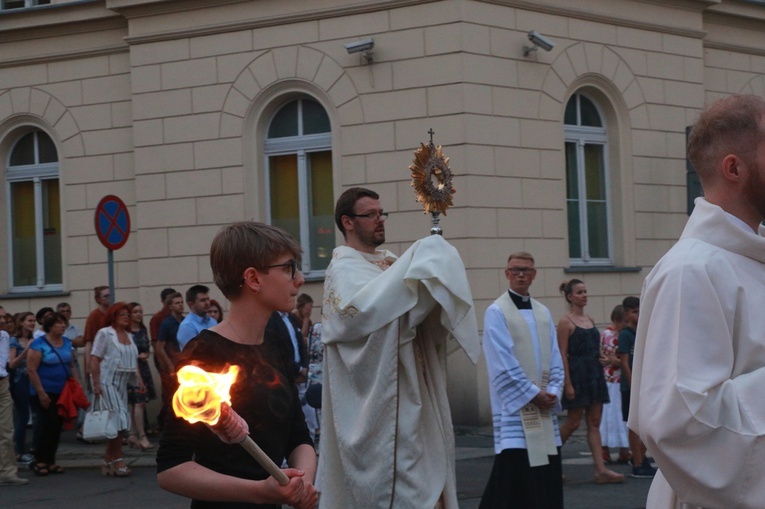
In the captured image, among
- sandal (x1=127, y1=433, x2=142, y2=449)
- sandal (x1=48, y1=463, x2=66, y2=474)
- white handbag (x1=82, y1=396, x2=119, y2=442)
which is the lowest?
sandal (x1=48, y1=463, x2=66, y2=474)

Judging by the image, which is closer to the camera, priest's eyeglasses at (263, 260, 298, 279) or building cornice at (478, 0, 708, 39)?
priest's eyeglasses at (263, 260, 298, 279)

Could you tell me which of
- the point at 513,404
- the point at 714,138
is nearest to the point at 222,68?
the point at 513,404

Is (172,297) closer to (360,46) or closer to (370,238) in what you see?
(360,46)

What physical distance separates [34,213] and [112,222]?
5041 millimetres

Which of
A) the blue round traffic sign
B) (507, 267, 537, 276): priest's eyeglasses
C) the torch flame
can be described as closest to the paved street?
(507, 267, 537, 276): priest's eyeglasses

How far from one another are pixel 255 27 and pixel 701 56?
21.5ft

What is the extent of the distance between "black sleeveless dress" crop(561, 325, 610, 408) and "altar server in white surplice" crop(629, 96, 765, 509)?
314 inches

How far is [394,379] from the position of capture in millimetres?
6652

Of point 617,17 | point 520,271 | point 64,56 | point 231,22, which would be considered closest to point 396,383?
point 520,271

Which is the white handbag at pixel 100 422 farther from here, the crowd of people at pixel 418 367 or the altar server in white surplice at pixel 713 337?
the altar server in white surplice at pixel 713 337

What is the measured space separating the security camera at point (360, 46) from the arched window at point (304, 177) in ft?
3.93

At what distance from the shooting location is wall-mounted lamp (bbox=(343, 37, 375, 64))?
15383mm

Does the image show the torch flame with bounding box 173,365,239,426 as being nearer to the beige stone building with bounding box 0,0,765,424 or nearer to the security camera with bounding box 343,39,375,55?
the beige stone building with bounding box 0,0,765,424

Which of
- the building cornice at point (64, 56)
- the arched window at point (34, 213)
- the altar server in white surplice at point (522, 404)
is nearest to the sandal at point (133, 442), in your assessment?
the arched window at point (34, 213)
